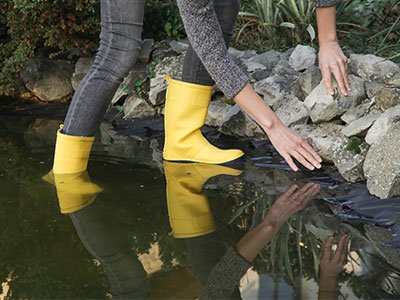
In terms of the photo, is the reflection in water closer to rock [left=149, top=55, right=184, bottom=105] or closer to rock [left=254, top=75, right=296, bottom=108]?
rock [left=254, top=75, right=296, bottom=108]

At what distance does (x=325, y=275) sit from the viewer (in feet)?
7.41

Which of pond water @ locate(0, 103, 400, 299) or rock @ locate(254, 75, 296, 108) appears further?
rock @ locate(254, 75, 296, 108)

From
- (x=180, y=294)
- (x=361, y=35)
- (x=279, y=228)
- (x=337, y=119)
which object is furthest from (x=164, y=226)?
(x=361, y=35)

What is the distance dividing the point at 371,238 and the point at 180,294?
0.75 m

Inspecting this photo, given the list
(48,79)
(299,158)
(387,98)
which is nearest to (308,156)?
(299,158)

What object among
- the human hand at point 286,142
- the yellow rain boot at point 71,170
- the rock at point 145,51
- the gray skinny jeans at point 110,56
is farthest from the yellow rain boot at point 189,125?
the rock at point 145,51

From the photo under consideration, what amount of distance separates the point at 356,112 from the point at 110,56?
1175 millimetres

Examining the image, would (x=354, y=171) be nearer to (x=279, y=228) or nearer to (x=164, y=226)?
(x=279, y=228)

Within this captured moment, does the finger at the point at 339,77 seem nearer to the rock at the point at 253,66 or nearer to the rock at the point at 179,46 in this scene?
the rock at the point at 253,66

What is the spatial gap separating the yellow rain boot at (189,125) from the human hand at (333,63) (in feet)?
1.83

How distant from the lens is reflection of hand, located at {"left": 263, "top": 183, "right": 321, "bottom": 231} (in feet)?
9.04

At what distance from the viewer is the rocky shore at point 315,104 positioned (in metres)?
3.06

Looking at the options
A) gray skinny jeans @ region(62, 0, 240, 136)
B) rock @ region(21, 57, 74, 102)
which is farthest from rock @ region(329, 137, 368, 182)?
rock @ region(21, 57, 74, 102)

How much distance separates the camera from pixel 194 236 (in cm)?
264
